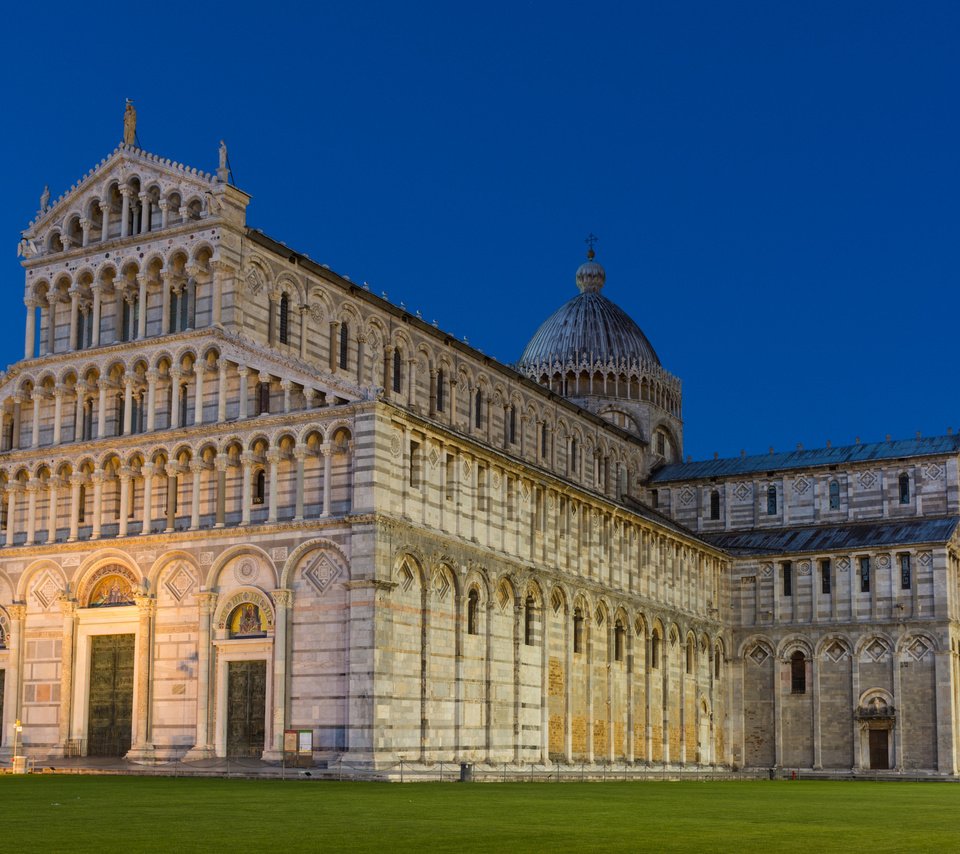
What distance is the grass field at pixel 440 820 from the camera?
61.8ft

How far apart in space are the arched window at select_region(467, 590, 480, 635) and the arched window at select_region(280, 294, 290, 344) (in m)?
11.5

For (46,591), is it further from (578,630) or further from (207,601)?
(578,630)

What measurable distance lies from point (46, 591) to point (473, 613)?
15.4 m

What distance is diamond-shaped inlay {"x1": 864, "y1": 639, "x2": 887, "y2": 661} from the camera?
71.0 metres

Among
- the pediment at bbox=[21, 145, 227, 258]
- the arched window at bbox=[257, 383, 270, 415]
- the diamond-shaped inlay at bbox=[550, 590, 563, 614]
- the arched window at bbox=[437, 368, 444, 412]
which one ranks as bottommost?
the diamond-shaped inlay at bbox=[550, 590, 563, 614]

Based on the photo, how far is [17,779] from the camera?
39281 mm

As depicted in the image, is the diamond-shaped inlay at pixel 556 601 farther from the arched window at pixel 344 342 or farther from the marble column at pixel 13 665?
the marble column at pixel 13 665

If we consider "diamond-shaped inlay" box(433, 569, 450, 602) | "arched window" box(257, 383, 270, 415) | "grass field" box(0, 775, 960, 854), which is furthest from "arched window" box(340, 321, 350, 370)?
"grass field" box(0, 775, 960, 854)

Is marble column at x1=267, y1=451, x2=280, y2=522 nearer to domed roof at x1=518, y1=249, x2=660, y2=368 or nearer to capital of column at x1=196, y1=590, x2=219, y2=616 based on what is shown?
capital of column at x1=196, y1=590, x2=219, y2=616

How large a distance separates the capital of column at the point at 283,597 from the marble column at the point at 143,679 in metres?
5.41

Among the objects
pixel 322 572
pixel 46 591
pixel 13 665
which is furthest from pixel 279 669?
pixel 13 665

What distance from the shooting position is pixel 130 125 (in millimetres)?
53875

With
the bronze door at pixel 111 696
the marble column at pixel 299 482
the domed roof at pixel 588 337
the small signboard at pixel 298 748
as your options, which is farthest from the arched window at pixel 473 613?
the domed roof at pixel 588 337

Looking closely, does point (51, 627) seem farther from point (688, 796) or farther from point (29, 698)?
point (688, 796)
